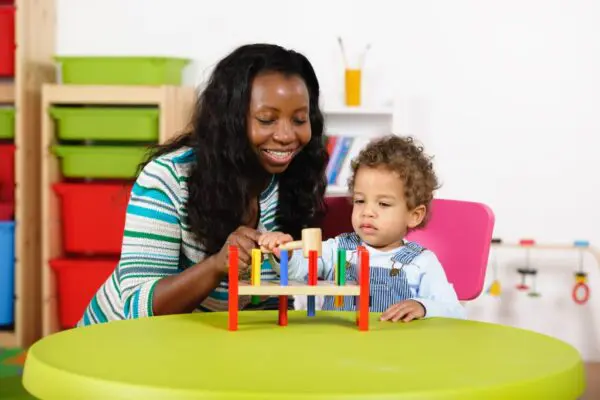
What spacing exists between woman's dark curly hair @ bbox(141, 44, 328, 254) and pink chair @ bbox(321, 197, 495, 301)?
139 millimetres

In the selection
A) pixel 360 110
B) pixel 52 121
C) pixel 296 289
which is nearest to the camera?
pixel 296 289

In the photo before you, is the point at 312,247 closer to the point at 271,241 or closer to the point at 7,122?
the point at 271,241

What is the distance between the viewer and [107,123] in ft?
12.8

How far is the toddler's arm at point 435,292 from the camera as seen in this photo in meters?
1.75

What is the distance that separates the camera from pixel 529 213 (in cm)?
403

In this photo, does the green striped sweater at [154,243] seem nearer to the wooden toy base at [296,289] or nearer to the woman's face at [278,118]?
the woman's face at [278,118]

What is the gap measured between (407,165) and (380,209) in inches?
4.2

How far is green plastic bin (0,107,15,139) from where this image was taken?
13.1 feet

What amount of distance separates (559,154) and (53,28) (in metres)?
2.17

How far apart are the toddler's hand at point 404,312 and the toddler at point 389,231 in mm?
253

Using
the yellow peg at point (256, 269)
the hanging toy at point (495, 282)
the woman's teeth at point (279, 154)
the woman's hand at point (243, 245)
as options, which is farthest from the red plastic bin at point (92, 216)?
the yellow peg at point (256, 269)

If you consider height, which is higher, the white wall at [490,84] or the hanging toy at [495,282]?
the white wall at [490,84]

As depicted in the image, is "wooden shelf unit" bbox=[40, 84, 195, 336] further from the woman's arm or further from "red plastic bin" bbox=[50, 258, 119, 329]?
the woman's arm

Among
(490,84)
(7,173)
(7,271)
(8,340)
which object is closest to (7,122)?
(7,173)
